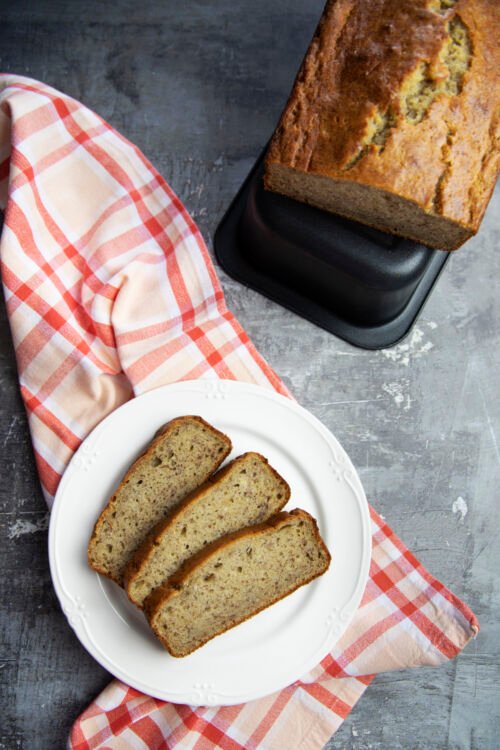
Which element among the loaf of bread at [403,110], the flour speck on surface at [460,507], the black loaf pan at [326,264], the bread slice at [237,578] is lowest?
the bread slice at [237,578]

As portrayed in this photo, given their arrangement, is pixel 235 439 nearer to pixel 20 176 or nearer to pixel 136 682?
pixel 136 682

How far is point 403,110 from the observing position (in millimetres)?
1779

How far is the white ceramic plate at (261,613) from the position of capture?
6.64 feet

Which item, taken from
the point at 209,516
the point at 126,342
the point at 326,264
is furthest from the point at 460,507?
the point at 126,342

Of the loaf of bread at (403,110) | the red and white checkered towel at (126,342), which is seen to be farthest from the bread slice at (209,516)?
the loaf of bread at (403,110)

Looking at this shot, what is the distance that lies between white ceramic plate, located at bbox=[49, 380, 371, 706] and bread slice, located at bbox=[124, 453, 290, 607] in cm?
9

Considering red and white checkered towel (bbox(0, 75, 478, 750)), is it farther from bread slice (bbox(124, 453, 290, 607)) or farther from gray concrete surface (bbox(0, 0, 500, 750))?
bread slice (bbox(124, 453, 290, 607))

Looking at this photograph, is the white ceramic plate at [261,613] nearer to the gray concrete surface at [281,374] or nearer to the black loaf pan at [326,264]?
the gray concrete surface at [281,374]

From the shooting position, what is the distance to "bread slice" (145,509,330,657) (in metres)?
1.99

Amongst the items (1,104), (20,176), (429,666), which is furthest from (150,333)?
(429,666)

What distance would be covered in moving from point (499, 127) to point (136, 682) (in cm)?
189

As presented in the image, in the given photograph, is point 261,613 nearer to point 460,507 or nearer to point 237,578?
point 237,578

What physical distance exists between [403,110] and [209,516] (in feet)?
4.20

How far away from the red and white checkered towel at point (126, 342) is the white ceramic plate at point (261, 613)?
106 millimetres
